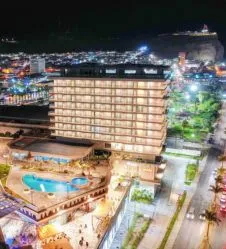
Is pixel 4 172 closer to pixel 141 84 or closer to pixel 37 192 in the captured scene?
pixel 37 192

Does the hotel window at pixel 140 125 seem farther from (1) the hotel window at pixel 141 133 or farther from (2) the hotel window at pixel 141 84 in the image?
(2) the hotel window at pixel 141 84

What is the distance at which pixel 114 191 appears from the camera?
68250mm

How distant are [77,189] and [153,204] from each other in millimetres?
15237

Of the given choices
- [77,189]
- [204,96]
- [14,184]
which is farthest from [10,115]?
[204,96]

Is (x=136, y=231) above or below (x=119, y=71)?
below

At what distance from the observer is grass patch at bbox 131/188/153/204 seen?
70.8 meters

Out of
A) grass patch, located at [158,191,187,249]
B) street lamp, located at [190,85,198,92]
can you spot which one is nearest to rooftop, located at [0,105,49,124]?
grass patch, located at [158,191,187,249]

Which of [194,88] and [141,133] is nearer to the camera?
[141,133]

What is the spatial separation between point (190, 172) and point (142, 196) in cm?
1671

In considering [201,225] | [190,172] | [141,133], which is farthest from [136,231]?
[190,172]

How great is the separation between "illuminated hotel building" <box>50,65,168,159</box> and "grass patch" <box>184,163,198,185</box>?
34.4 ft

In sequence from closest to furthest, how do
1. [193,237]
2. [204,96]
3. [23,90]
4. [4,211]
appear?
[4,211]
[193,237]
[204,96]
[23,90]

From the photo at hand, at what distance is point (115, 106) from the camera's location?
3059 inches

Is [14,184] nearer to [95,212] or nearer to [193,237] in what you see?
[95,212]
